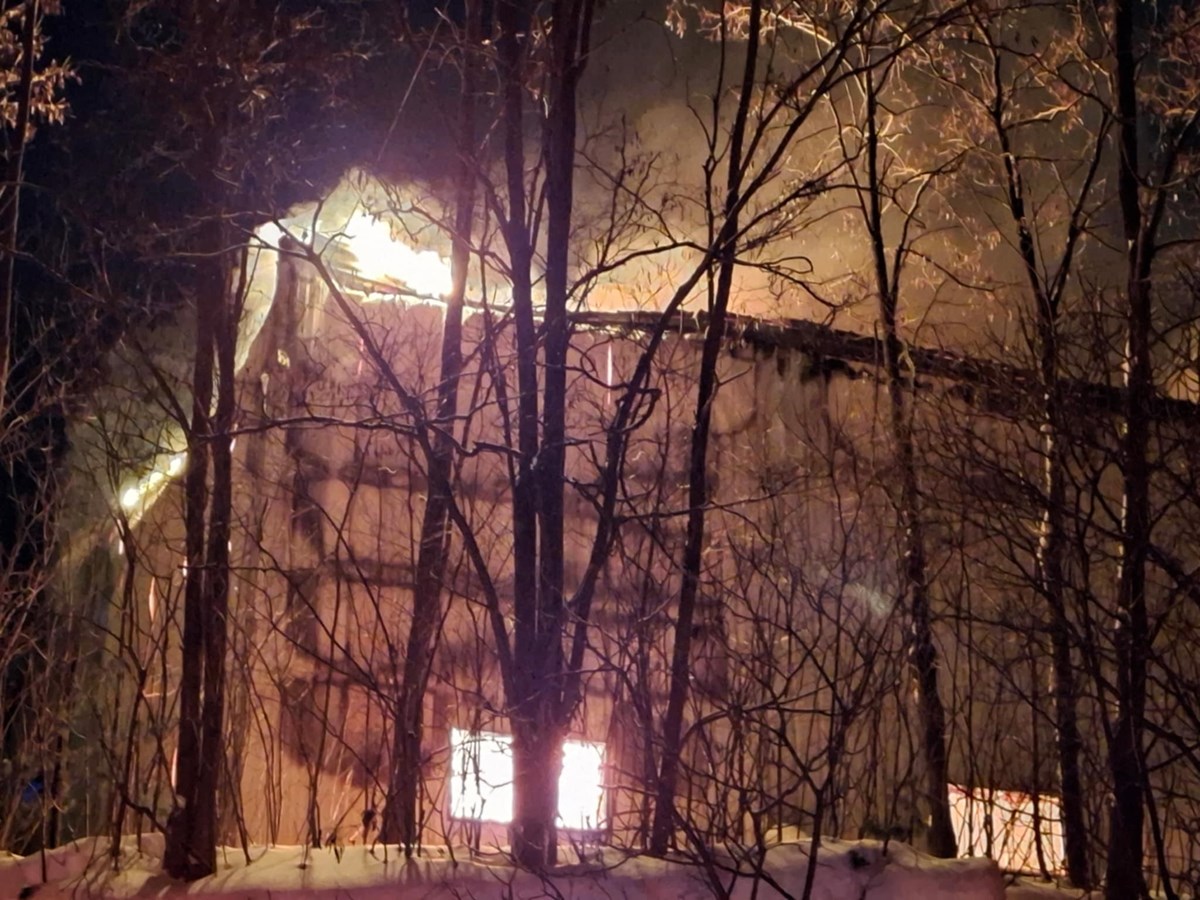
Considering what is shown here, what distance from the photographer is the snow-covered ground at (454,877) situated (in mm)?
6844

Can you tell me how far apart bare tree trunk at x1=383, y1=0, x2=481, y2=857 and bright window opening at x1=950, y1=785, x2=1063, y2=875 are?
171 inches

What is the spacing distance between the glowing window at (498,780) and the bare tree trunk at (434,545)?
0.30 m

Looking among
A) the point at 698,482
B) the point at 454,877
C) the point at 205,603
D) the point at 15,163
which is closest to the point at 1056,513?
the point at 698,482

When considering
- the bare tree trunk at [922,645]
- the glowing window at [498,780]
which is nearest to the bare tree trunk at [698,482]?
the glowing window at [498,780]

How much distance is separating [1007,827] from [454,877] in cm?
442

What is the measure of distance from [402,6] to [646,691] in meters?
4.95

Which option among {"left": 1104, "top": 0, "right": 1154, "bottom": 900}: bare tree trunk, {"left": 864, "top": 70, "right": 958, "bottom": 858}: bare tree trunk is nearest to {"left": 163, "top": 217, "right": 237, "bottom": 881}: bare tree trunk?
{"left": 864, "top": 70, "right": 958, "bottom": 858}: bare tree trunk

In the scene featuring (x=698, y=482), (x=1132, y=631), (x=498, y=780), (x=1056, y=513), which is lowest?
(x=498, y=780)

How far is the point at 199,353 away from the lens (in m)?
7.78

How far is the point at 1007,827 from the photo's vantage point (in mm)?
8445

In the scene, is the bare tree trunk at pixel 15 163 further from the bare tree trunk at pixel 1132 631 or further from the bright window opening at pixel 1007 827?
the bright window opening at pixel 1007 827

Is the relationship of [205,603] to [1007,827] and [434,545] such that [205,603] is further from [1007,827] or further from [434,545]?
[1007,827]

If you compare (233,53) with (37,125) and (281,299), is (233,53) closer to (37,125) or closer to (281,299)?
(281,299)

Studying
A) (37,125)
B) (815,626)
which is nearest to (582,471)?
(815,626)
